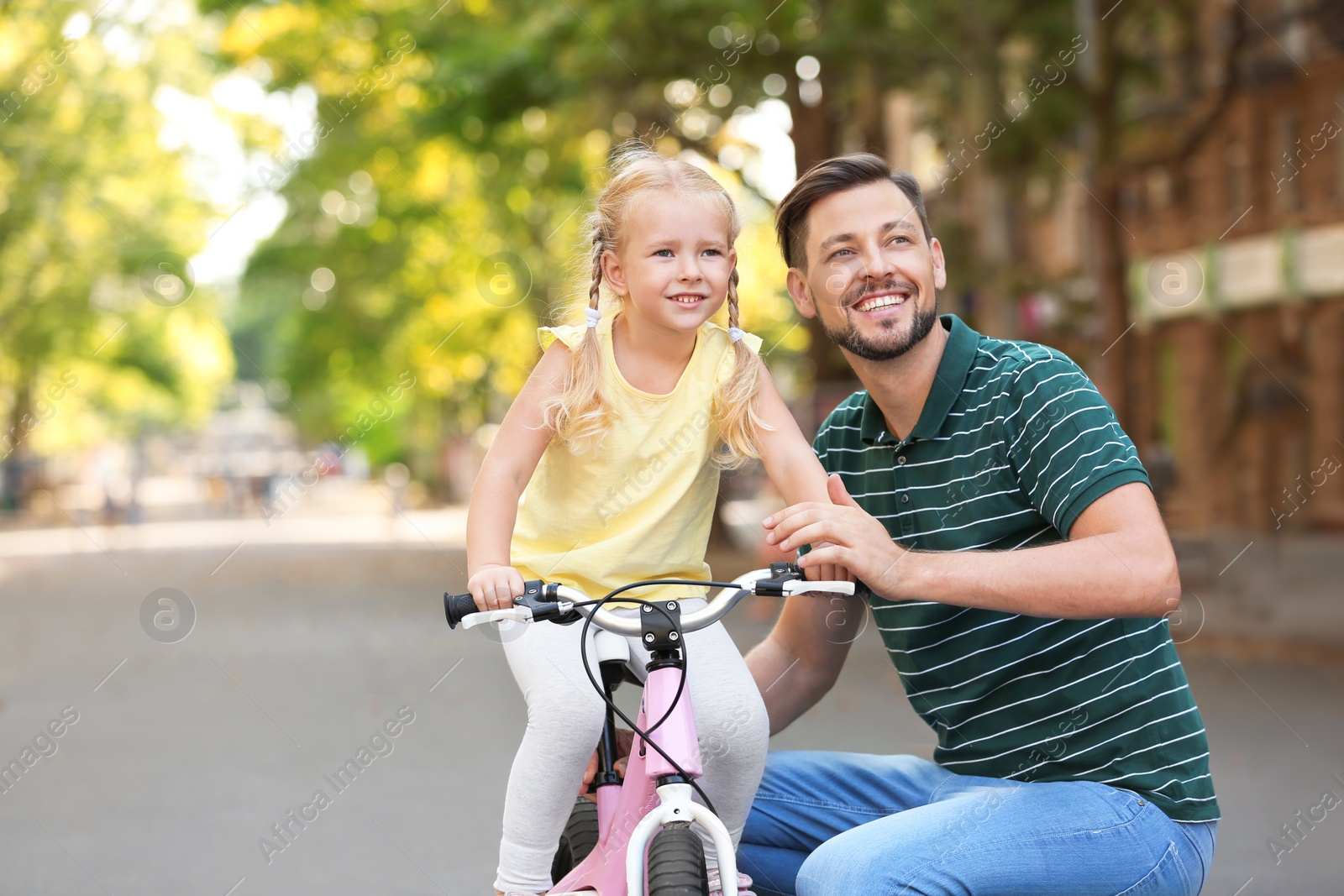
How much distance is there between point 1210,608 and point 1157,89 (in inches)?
224

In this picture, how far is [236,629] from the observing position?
13.9 meters

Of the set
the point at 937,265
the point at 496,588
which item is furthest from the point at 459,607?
the point at 937,265

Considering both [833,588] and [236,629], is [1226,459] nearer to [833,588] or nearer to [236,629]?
[236,629]

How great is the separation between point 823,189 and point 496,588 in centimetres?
117

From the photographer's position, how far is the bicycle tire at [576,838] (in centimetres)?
279

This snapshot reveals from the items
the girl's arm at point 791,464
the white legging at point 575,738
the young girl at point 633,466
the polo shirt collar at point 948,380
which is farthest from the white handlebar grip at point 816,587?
the polo shirt collar at point 948,380

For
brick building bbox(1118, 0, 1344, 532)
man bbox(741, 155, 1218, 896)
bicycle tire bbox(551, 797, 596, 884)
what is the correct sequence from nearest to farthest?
man bbox(741, 155, 1218, 896), bicycle tire bbox(551, 797, 596, 884), brick building bbox(1118, 0, 1344, 532)

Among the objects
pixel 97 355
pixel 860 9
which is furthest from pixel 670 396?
pixel 97 355

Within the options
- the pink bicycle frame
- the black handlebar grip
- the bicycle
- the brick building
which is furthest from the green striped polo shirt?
the brick building

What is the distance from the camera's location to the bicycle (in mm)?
2174

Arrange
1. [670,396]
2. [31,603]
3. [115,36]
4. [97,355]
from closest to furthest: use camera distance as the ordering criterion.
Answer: [670,396], [31,603], [115,36], [97,355]

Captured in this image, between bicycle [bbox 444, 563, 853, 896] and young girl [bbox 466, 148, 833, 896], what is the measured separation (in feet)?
0.39

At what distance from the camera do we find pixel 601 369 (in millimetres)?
2787

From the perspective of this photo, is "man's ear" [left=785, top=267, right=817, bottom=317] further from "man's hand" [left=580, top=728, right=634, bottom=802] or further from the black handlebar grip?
the black handlebar grip
